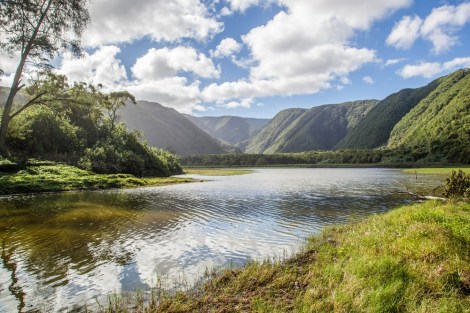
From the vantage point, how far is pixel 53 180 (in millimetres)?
43750

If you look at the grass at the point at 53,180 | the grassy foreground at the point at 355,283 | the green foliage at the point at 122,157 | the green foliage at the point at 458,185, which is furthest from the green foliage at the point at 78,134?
the green foliage at the point at 458,185

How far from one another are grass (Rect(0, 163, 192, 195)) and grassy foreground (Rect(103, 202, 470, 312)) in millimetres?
36028

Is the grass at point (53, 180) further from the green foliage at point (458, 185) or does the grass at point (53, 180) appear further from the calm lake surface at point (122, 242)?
the green foliage at point (458, 185)

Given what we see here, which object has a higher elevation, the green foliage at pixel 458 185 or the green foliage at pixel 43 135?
the green foliage at pixel 43 135

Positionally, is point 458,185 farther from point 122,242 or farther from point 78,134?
point 78,134

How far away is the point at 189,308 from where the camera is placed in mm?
8688

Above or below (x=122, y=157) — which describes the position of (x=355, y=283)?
below

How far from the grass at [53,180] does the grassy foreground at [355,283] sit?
36.0m

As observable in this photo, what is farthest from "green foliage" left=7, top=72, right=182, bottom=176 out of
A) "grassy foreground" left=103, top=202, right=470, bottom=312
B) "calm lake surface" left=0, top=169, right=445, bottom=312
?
"grassy foreground" left=103, top=202, right=470, bottom=312

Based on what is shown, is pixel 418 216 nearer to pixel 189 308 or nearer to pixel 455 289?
pixel 455 289

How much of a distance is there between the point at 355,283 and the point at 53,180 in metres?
45.4

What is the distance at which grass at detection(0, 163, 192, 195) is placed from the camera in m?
38.0

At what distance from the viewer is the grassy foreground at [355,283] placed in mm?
8227

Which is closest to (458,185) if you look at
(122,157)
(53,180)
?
(53,180)
